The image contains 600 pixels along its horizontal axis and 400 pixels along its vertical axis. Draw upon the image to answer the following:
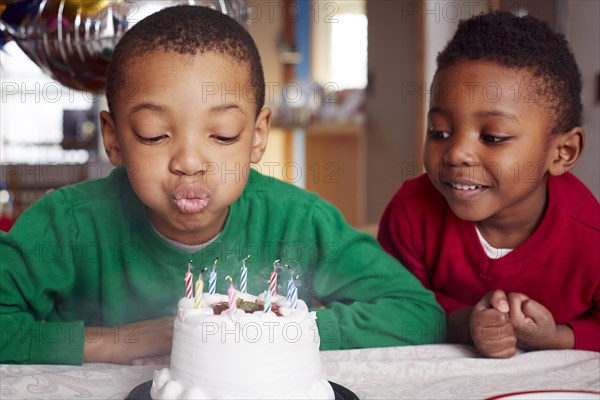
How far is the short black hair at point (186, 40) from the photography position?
0.93 meters

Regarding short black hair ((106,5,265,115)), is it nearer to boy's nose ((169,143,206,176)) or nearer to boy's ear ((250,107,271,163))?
boy's ear ((250,107,271,163))

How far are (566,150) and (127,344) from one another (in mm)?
738

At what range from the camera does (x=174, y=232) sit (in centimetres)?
109

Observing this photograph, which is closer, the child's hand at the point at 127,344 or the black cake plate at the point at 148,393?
the black cake plate at the point at 148,393

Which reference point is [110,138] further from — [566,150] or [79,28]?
[566,150]

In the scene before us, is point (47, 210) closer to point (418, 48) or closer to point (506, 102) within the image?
point (506, 102)

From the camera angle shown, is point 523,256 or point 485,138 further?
point 523,256

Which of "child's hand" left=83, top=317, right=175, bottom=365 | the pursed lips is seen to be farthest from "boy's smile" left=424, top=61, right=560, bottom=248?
"child's hand" left=83, top=317, right=175, bottom=365

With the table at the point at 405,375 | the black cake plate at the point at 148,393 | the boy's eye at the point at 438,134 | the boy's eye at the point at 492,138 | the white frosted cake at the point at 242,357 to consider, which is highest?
the boy's eye at the point at 438,134

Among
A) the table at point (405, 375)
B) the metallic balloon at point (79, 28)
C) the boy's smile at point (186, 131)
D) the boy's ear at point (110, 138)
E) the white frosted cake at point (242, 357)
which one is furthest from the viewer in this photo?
the metallic balloon at point (79, 28)

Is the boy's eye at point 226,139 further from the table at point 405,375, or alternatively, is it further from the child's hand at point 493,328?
the child's hand at point 493,328

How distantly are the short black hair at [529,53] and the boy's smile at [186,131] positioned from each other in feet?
1.18

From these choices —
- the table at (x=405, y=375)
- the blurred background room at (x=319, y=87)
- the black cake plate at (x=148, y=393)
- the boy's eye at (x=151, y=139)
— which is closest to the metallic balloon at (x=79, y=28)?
the blurred background room at (x=319, y=87)

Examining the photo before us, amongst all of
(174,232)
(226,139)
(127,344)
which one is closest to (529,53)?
(226,139)
